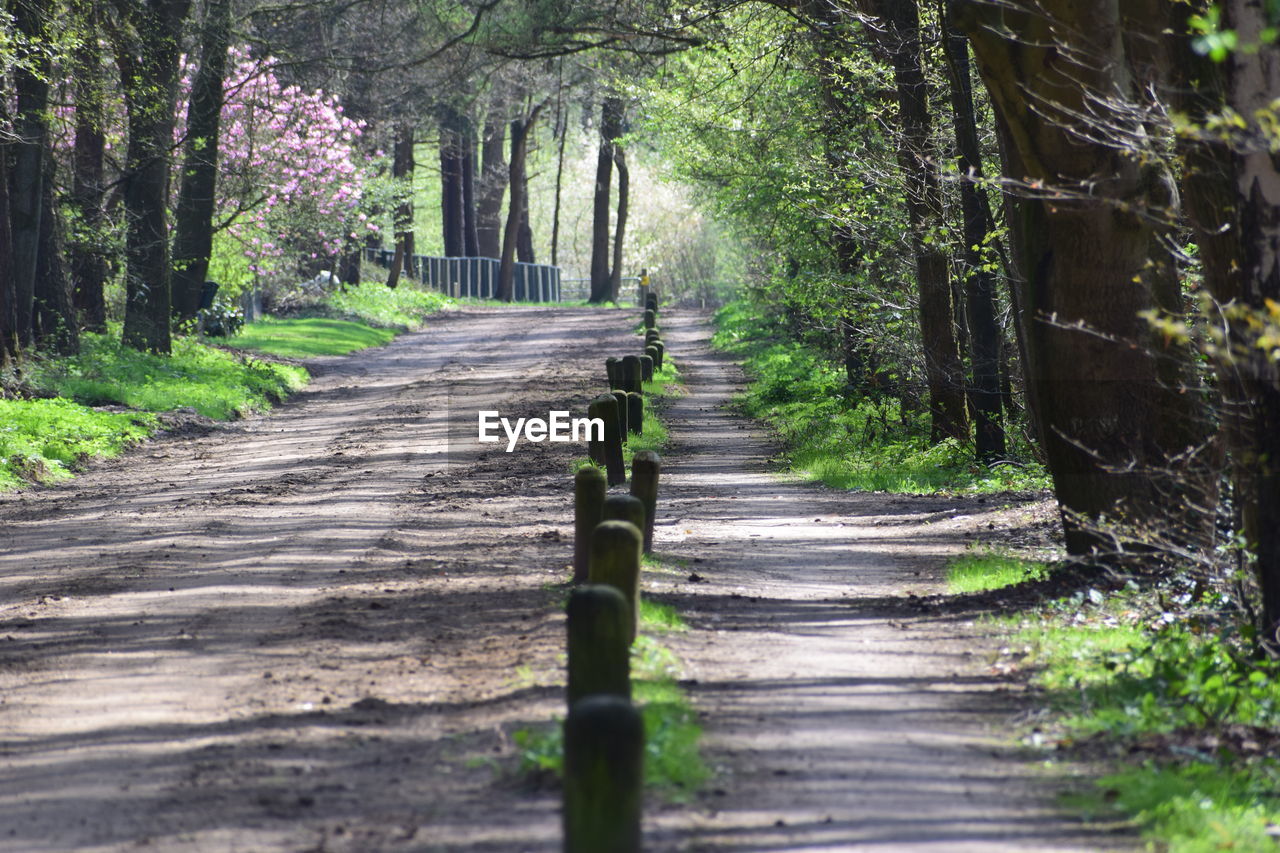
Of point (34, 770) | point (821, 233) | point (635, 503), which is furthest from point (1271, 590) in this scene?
point (821, 233)

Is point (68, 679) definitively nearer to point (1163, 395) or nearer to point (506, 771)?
point (506, 771)

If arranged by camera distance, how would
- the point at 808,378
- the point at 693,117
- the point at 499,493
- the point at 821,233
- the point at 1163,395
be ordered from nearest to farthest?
the point at 1163,395, the point at 499,493, the point at 821,233, the point at 693,117, the point at 808,378

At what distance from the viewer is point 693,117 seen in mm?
23047

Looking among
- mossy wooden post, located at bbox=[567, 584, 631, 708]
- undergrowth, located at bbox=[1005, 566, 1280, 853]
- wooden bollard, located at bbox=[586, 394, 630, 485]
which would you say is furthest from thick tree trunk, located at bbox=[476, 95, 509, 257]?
mossy wooden post, located at bbox=[567, 584, 631, 708]

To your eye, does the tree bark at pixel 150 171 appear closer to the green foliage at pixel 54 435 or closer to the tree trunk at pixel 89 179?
the tree trunk at pixel 89 179

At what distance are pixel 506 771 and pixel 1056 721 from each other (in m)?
2.62

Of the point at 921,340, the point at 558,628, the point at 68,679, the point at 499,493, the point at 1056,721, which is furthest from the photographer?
the point at 921,340

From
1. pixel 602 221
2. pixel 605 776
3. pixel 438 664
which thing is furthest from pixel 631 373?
pixel 602 221

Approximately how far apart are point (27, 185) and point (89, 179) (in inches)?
183

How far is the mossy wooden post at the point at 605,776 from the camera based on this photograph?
14.4 feet

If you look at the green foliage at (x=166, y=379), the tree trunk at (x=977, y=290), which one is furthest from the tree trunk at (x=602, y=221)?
the tree trunk at (x=977, y=290)

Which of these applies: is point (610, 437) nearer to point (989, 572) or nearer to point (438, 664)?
point (989, 572)

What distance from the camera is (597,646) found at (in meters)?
5.63

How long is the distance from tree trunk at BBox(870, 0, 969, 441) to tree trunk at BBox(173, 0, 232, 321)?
12.8 m
